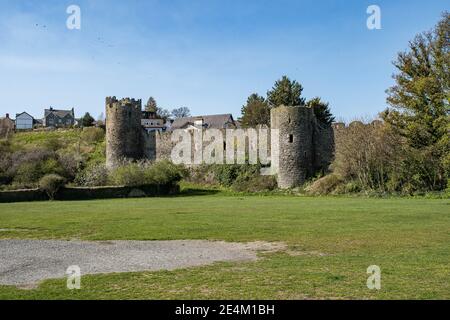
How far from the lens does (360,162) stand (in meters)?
36.0

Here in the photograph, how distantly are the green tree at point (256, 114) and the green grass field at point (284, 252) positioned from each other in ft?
132

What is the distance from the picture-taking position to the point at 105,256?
11.9 m

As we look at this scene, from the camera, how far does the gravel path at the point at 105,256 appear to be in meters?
10.2

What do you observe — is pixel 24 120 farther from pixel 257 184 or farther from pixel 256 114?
pixel 257 184

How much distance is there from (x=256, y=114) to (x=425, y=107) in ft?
105

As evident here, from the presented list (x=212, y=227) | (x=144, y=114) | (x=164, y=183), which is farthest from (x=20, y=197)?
(x=144, y=114)

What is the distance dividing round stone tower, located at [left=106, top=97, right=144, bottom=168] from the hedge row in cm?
939

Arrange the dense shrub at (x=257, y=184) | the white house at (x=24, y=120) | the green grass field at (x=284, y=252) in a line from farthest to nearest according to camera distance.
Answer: the white house at (x=24, y=120) < the dense shrub at (x=257, y=184) < the green grass field at (x=284, y=252)

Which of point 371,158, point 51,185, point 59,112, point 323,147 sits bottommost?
point 51,185

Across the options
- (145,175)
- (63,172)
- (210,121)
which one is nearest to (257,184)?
(145,175)

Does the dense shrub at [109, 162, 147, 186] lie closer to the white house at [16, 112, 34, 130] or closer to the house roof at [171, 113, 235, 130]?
the house roof at [171, 113, 235, 130]

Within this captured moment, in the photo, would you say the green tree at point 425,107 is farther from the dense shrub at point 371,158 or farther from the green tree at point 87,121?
the green tree at point 87,121

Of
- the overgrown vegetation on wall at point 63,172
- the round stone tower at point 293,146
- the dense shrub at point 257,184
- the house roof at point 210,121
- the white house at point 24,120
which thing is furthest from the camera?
the white house at point 24,120

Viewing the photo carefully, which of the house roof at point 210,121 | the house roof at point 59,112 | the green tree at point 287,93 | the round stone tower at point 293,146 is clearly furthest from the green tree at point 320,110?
the house roof at point 59,112
